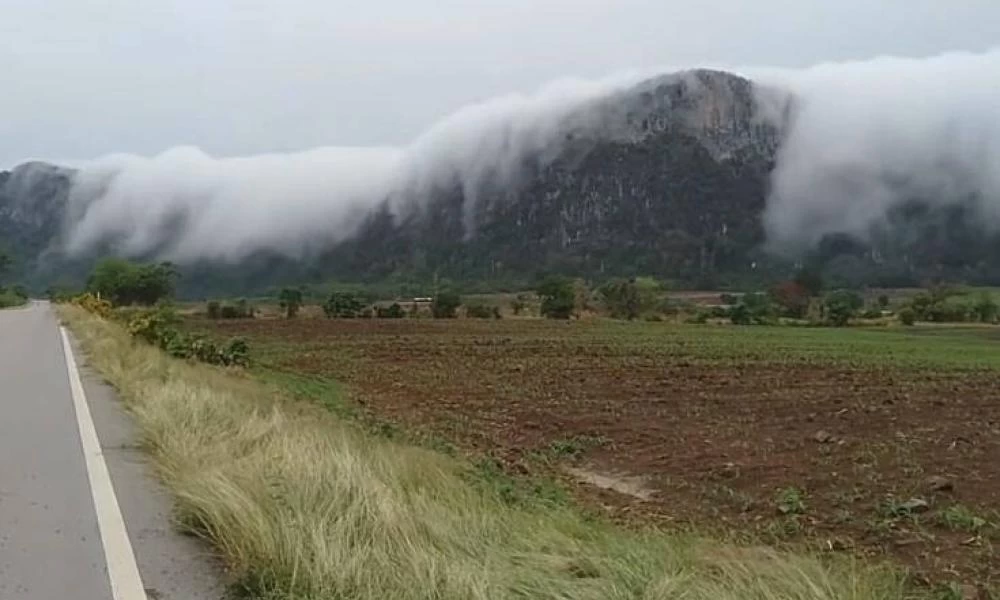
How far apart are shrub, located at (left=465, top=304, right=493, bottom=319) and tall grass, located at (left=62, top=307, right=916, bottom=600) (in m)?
79.7

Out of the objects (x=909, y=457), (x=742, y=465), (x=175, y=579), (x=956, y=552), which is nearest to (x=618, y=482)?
(x=742, y=465)

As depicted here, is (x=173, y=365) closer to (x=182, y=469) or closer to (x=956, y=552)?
(x=182, y=469)

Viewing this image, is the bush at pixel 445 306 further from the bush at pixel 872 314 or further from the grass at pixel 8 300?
the grass at pixel 8 300

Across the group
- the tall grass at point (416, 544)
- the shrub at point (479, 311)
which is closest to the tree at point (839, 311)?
the shrub at point (479, 311)

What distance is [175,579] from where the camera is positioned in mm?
6383

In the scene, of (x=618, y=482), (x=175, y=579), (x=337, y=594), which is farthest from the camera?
(x=618, y=482)

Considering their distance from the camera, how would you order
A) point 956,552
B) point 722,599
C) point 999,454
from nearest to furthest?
point 722,599 < point 956,552 < point 999,454

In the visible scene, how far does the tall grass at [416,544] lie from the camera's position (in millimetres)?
5680

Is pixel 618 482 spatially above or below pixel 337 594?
below

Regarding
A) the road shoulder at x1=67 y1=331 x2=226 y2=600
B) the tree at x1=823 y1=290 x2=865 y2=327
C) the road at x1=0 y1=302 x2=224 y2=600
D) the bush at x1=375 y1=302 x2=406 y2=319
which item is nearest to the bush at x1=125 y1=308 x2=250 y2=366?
the road at x1=0 y1=302 x2=224 y2=600

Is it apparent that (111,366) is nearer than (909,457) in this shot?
No

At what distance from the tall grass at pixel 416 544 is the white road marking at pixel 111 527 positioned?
1.60 feet

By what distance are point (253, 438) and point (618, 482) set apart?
4319 millimetres

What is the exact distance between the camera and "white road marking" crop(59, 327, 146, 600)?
6.26 meters
